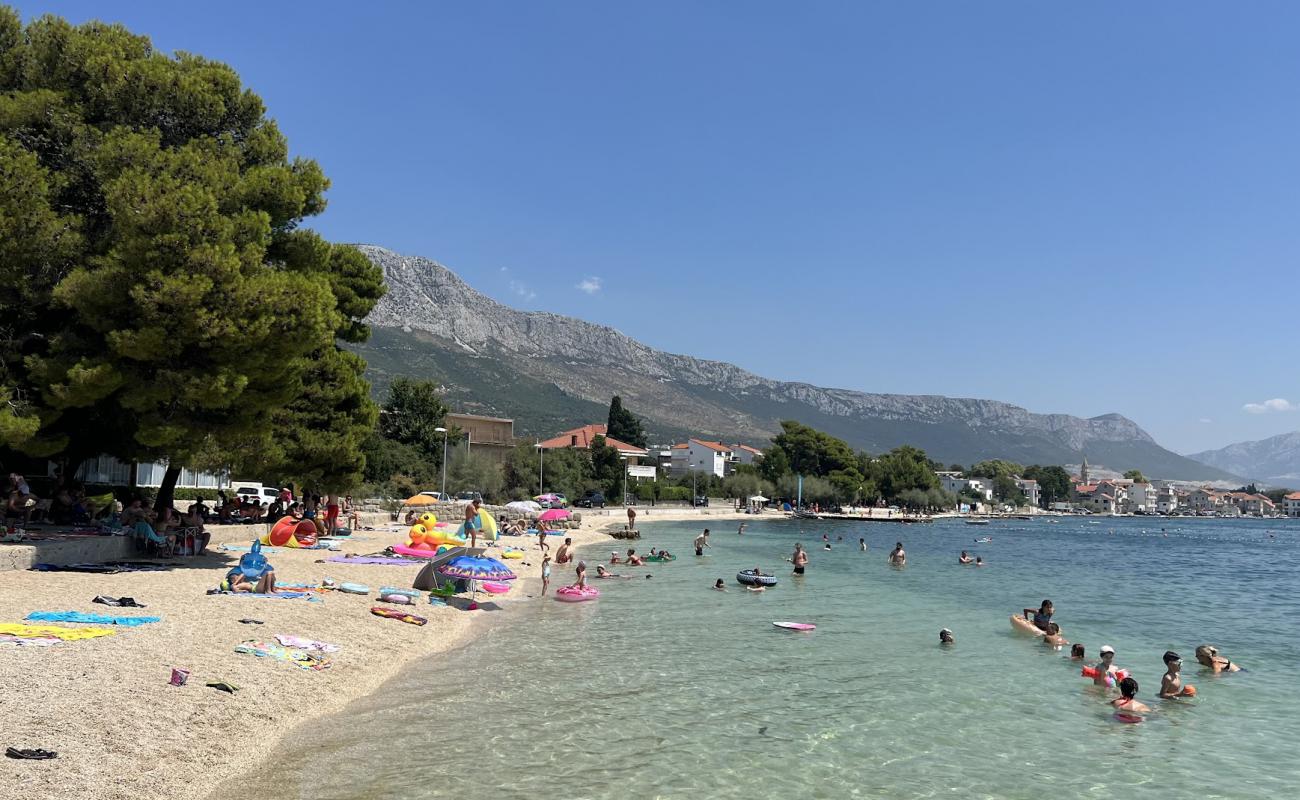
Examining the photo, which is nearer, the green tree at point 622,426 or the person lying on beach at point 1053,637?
the person lying on beach at point 1053,637

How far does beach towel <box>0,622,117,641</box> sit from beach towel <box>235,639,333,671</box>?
1.69m

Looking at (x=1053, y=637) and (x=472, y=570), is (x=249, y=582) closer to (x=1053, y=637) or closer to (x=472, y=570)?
(x=472, y=570)

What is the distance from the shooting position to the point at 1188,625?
23156 mm

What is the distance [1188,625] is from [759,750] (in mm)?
18909

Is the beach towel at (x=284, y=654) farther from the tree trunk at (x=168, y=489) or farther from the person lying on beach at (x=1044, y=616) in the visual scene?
the person lying on beach at (x=1044, y=616)

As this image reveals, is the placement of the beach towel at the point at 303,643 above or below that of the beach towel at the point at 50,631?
below

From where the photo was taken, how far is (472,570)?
784 inches

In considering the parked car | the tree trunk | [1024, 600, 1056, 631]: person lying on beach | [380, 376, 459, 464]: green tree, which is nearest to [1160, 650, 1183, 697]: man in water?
[1024, 600, 1056, 631]: person lying on beach

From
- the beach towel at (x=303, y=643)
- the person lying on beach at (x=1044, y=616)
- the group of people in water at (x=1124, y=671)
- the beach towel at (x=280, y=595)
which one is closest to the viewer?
the beach towel at (x=303, y=643)

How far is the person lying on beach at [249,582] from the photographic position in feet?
52.5

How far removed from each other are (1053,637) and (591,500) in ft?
206

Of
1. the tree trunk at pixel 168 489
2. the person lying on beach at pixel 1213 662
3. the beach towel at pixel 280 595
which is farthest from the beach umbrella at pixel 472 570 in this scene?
the person lying on beach at pixel 1213 662

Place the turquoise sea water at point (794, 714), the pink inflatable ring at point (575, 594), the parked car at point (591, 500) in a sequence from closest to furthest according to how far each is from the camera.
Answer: the turquoise sea water at point (794, 714) < the pink inflatable ring at point (575, 594) < the parked car at point (591, 500)

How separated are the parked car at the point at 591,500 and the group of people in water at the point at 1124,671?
6038 cm
